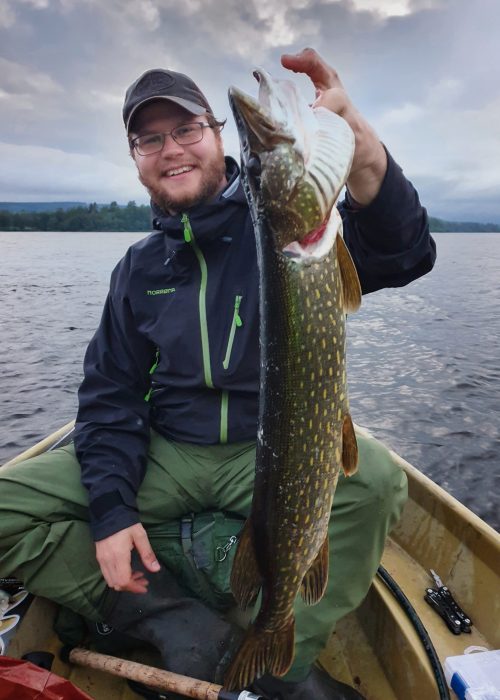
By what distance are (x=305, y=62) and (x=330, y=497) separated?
1655 millimetres

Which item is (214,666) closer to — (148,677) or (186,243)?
(148,677)

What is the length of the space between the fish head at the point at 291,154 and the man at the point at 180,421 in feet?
1.09

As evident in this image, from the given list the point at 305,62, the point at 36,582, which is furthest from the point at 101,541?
the point at 305,62

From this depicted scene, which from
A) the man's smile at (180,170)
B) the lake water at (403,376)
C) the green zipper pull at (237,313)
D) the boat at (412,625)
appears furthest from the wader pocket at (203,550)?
the lake water at (403,376)

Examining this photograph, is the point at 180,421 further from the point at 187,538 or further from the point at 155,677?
the point at 155,677

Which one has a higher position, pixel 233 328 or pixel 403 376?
pixel 233 328

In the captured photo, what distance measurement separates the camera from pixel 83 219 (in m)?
110

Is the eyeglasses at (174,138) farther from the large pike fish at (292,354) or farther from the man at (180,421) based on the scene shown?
the large pike fish at (292,354)

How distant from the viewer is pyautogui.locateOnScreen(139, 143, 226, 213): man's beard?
316cm

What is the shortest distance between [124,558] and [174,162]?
7.29ft

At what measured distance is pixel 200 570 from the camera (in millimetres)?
2744

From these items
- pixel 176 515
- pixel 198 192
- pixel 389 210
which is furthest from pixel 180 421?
pixel 389 210

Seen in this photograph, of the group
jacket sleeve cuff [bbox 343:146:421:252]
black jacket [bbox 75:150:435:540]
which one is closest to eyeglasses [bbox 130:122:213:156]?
black jacket [bbox 75:150:435:540]

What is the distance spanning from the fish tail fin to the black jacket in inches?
33.6
